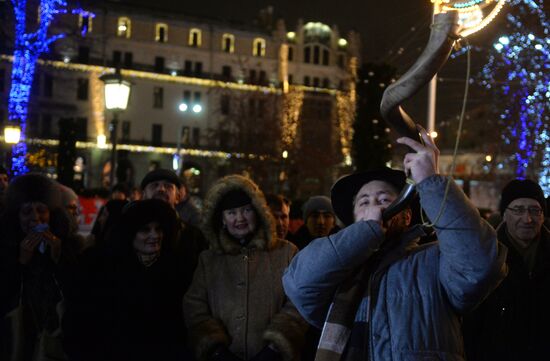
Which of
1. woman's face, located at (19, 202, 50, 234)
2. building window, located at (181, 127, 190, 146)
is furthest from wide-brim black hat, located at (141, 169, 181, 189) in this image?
building window, located at (181, 127, 190, 146)

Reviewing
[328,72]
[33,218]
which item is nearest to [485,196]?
[328,72]

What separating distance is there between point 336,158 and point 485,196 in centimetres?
1837

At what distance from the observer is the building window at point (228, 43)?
60469 mm

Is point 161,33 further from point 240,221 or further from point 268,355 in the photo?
point 268,355

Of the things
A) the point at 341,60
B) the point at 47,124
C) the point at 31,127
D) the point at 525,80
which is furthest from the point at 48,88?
the point at 525,80

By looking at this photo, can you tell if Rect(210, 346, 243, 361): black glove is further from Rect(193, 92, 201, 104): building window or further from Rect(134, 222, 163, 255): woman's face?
Rect(193, 92, 201, 104): building window

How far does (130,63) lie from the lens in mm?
56625

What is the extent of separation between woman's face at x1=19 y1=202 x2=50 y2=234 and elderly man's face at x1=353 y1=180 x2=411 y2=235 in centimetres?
323

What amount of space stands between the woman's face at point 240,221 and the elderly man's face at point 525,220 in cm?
186

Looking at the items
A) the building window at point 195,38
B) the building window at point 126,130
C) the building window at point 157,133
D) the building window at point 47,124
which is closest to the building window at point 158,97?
the building window at point 157,133

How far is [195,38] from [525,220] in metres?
58.3

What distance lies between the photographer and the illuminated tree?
14094mm

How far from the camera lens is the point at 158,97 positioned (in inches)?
2327

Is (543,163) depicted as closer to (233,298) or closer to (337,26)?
(233,298)
